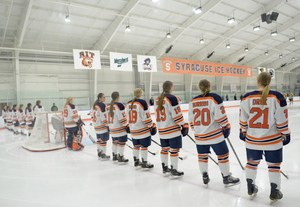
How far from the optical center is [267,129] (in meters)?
2.18

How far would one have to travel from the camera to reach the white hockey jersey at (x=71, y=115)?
17.7 feet

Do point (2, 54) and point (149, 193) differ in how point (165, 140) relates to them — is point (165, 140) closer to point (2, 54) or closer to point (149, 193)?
point (149, 193)

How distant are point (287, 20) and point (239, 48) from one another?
4.92 metres

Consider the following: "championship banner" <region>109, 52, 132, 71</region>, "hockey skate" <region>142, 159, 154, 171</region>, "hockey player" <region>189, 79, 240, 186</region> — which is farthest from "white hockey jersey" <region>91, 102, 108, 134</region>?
"championship banner" <region>109, 52, 132, 71</region>

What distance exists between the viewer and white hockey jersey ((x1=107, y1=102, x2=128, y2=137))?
3.84m

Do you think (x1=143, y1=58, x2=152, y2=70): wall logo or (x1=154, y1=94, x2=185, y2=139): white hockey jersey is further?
(x1=143, y1=58, x2=152, y2=70): wall logo

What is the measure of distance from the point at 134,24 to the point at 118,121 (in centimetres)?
1230

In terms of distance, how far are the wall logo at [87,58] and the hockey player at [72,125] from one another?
8.01 meters

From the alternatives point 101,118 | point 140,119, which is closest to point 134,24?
point 101,118

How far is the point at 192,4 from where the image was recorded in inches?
548

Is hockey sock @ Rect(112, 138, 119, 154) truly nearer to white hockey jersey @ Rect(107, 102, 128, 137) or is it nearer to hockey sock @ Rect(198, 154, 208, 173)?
white hockey jersey @ Rect(107, 102, 128, 137)

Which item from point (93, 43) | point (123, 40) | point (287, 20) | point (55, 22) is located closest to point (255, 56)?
point (287, 20)

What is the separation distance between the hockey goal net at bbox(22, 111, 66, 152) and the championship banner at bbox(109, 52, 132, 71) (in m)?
8.00

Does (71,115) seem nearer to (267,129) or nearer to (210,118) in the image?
(210,118)
